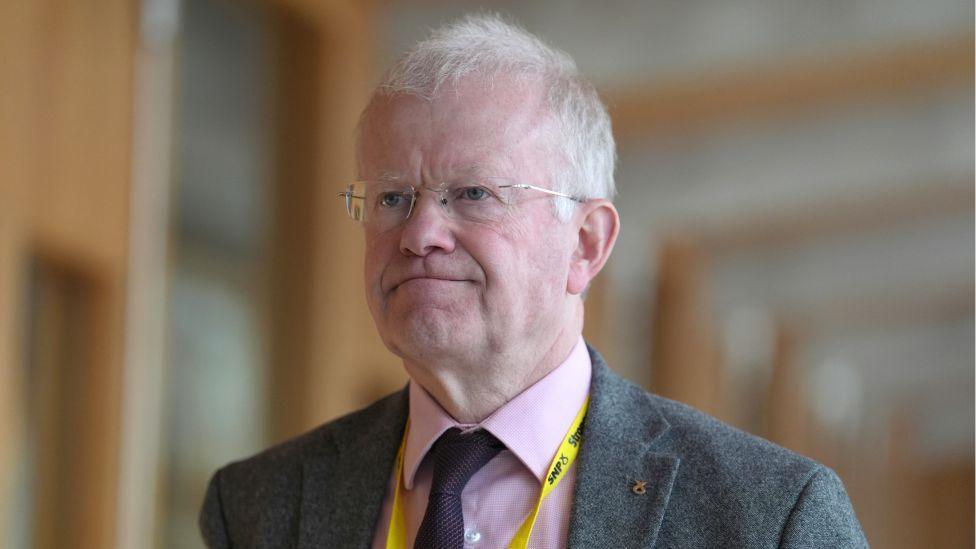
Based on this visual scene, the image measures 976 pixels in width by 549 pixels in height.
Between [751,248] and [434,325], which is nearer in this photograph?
[434,325]

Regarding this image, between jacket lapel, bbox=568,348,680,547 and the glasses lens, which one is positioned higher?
the glasses lens

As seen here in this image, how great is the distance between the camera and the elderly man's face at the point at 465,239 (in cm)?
266

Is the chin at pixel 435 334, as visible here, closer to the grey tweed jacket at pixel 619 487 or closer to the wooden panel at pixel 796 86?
the grey tweed jacket at pixel 619 487

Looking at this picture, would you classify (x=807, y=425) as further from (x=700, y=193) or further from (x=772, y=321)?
(x=700, y=193)

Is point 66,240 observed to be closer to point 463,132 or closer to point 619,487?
point 463,132

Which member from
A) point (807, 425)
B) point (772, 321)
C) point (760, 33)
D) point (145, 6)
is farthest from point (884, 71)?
point (807, 425)

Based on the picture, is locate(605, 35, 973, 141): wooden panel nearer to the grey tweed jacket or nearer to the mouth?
the grey tweed jacket

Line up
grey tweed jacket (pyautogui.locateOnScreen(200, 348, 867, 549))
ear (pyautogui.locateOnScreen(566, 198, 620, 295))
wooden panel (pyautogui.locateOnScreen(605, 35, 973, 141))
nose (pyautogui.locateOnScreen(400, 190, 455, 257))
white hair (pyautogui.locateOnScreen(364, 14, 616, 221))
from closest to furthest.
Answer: grey tweed jacket (pyautogui.locateOnScreen(200, 348, 867, 549)) < nose (pyautogui.locateOnScreen(400, 190, 455, 257)) < white hair (pyautogui.locateOnScreen(364, 14, 616, 221)) < ear (pyautogui.locateOnScreen(566, 198, 620, 295)) < wooden panel (pyautogui.locateOnScreen(605, 35, 973, 141))

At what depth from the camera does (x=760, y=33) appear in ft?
29.1

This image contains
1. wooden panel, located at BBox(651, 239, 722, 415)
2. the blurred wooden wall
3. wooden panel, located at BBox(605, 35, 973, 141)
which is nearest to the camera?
the blurred wooden wall

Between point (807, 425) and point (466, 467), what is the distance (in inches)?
Result: 719

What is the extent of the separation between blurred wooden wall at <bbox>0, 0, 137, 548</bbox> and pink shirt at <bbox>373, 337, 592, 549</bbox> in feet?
10.2

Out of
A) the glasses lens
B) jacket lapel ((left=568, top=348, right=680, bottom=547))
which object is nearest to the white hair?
the glasses lens

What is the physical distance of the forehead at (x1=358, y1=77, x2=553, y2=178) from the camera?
107 inches
